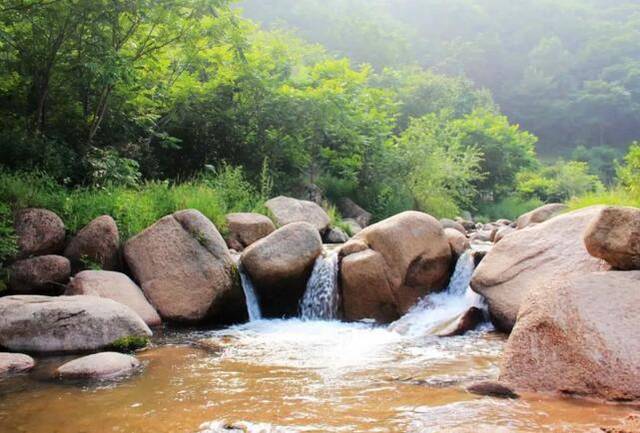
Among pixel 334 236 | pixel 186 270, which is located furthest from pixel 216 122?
pixel 186 270

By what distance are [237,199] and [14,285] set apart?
5.41 meters

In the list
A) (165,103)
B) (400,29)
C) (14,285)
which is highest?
(400,29)

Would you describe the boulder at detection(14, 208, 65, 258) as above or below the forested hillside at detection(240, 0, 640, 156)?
→ below

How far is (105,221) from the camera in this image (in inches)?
344

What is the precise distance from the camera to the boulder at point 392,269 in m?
8.72

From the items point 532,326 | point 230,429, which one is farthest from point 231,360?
point 532,326

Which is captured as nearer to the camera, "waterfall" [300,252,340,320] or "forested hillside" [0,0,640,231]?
"waterfall" [300,252,340,320]

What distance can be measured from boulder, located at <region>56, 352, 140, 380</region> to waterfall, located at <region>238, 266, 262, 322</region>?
3360mm

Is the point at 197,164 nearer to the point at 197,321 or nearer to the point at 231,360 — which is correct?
the point at 197,321

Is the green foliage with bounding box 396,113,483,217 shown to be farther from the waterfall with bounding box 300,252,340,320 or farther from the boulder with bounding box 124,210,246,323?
the boulder with bounding box 124,210,246,323

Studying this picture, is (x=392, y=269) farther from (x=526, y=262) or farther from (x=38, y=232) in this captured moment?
(x=38, y=232)

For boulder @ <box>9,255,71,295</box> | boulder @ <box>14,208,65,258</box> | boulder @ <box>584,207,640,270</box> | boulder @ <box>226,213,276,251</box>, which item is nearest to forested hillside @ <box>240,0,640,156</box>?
boulder @ <box>226,213,276,251</box>

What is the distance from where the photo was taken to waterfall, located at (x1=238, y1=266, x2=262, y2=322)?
9.03 meters

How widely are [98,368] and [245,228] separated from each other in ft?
19.0
